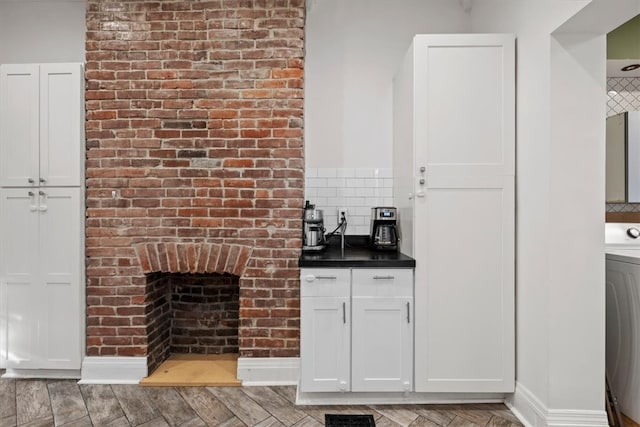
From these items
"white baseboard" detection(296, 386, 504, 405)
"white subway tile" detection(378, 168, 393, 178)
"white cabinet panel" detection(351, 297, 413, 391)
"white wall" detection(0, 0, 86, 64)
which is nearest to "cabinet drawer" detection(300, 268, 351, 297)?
"white cabinet panel" detection(351, 297, 413, 391)

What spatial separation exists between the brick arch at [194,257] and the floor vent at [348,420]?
1.07 metres

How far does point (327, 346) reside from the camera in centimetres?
228

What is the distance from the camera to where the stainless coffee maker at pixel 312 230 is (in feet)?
8.45

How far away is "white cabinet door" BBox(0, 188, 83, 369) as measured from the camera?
2592 millimetres

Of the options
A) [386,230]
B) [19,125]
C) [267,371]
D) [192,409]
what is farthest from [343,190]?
[19,125]

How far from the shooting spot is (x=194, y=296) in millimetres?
2992

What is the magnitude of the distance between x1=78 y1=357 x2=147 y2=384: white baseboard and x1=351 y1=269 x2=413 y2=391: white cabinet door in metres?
1.49

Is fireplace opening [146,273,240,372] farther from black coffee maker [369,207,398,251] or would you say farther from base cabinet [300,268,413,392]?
black coffee maker [369,207,398,251]

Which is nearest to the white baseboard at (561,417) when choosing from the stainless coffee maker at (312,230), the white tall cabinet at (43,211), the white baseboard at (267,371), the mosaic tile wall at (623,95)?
the white baseboard at (267,371)

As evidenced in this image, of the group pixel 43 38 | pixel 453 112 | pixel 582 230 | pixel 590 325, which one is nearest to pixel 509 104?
pixel 453 112

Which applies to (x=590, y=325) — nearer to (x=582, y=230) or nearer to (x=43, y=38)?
(x=582, y=230)

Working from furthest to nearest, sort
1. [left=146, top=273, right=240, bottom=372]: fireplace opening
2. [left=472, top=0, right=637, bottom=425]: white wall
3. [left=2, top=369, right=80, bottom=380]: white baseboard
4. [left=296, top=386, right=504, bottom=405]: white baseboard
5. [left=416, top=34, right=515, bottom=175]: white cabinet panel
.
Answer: [left=146, top=273, right=240, bottom=372]: fireplace opening, [left=2, top=369, right=80, bottom=380]: white baseboard, [left=296, top=386, right=504, bottom=405]: white baseboard, [left=416, top=34, right=515, bottom=175]: white cabinet panel, [left=472, top=0, right=637, bottom=425]: white wall

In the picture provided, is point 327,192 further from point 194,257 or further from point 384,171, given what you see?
point 194,257

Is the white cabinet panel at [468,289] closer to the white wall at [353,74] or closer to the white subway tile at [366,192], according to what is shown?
the white subway tile at [366,192]
